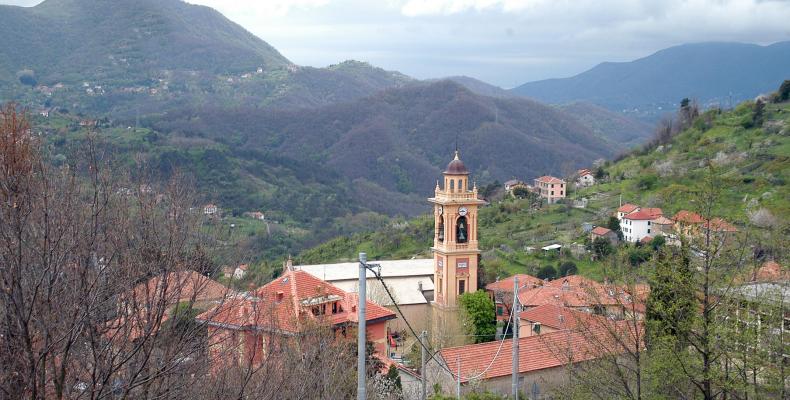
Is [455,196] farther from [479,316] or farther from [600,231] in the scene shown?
[600,231]

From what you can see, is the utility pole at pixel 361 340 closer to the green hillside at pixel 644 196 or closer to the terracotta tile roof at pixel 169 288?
the terracotta tile roof at pixel 169 288

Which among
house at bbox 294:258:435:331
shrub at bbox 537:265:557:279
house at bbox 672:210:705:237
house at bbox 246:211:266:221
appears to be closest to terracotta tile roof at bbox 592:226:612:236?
shrub at bbox 537:265:557:279

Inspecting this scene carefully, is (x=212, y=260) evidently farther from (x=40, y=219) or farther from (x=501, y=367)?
(x=501, y=367)

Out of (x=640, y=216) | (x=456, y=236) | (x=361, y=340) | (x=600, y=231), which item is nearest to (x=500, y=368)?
(x=456, y=236)

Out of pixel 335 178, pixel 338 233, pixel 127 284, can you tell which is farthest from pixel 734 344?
pixel 335 178

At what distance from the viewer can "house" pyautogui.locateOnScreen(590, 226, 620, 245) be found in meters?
39.5

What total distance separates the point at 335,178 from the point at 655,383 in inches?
3867

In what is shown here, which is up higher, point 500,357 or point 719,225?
point 719,225

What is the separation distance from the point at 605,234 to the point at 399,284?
524 inches

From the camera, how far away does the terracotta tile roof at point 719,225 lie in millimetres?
12445

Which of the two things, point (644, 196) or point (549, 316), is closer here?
point (549, 316)

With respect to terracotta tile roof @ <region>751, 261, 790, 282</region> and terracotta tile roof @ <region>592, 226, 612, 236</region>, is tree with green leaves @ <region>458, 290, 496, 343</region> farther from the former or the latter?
terracotta tile roof @ <region>592, 226, 612, 236</region>

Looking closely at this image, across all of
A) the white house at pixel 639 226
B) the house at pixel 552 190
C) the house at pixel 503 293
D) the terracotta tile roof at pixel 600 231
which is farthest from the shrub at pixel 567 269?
the house at pixel 552 190

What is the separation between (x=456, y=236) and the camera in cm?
2983
